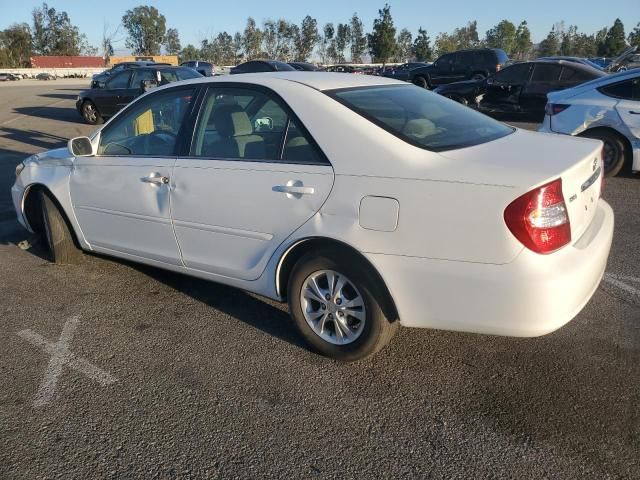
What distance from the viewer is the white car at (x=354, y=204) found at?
256 centimetres

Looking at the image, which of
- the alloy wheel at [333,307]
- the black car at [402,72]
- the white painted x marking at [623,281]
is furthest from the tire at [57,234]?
the black car at [402,72]

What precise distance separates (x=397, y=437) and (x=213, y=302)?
1942mm

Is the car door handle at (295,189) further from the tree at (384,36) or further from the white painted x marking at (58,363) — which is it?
the tree at (384,36)

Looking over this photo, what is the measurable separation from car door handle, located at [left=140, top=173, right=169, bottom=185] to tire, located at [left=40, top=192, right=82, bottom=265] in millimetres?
1291

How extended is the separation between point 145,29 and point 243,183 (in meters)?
105

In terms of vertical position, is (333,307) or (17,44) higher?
(17,44)

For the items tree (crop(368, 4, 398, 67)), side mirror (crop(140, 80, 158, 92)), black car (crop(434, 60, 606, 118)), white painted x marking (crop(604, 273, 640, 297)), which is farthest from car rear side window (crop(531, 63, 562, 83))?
tree (crop(368, 4, 398, 67))

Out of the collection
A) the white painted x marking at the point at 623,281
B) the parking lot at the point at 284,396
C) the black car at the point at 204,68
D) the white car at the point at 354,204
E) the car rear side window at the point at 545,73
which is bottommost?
the parking lot at the point at 284,396

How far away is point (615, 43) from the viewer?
6275 cm

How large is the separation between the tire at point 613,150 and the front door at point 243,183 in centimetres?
555

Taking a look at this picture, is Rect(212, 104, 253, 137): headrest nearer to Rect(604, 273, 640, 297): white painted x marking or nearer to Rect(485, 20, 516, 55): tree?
Rect(604, 273, 640, 297): white painted x marking

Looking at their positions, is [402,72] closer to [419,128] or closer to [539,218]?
[419,128]

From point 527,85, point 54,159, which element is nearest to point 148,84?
point 527,85

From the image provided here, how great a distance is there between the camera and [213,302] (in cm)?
409
